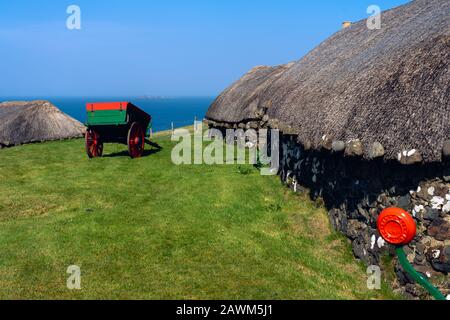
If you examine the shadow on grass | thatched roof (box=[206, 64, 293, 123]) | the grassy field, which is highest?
thatched roof (box=[206, 64, 293, 123])

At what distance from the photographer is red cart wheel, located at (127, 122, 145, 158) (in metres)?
16.7

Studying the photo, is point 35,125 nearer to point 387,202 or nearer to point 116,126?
point 116,126

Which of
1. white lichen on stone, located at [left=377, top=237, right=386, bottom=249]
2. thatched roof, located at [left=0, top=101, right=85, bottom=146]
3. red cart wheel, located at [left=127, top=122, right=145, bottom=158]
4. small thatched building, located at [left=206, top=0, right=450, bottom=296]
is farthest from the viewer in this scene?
thatched roof, located at [left=0, top=101, right=85, bottom=146]

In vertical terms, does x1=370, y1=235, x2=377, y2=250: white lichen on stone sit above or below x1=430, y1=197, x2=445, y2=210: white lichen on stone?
below

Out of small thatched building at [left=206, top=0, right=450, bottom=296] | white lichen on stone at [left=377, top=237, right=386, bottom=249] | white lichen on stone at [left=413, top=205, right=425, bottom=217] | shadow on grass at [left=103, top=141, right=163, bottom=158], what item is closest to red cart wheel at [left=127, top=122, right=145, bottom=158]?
shadow on grass at [left=103, top=141, right=163, bottom=158]

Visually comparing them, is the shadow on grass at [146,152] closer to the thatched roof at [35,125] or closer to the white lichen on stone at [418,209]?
the thatched roof at [35,125]

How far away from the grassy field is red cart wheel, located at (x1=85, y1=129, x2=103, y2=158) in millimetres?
2452

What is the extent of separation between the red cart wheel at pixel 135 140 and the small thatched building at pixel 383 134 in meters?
5.77

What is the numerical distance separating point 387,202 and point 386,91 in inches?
91.5

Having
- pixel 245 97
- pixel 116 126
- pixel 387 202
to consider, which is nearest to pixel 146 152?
pixel 116 126

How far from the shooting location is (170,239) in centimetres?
939

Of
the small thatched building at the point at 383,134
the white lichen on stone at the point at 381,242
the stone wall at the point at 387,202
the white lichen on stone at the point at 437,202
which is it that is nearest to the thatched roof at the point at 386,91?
the small thatched building at the point at 383,134

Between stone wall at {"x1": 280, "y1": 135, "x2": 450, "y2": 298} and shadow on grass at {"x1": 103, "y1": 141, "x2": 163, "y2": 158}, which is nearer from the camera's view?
stone wall at {"x1": 280, "y1": 135, "x2": 450, "y2": 298}

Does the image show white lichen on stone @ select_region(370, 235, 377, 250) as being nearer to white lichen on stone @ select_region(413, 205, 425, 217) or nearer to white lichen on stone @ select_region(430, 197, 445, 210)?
white lichen on stone @ select_region(413, 205, 425, 217)
